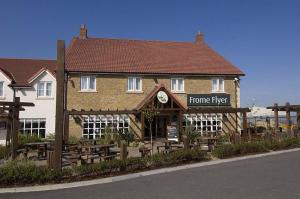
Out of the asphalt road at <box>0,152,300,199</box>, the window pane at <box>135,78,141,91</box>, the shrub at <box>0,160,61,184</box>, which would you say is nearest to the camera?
the asphalt road at <box>0,152,300,199</box>

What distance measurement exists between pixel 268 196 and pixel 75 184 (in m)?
5.85

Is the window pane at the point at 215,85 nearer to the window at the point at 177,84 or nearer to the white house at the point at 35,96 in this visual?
the window at the point at 177,84

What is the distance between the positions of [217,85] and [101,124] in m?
10.7

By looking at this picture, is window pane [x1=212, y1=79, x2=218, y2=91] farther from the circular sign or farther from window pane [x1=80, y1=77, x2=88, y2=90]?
window pane [x1=80, y1=77, x2=88, y2=90]

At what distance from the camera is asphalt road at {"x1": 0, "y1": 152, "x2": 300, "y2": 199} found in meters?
9.59

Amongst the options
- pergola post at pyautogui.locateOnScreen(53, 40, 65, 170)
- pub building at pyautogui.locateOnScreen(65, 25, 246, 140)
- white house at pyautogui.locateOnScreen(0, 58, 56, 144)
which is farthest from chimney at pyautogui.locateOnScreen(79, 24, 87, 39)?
pergola post at pyautogui.locateOnScreen(53, 40, 65, 170)

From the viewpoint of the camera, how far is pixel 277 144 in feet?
68.9

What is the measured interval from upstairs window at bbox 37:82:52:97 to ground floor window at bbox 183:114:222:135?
450 inches

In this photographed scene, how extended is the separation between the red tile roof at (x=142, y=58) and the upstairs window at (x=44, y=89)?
8.96 ft

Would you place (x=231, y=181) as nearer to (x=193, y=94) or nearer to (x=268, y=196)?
(x=268, y=196)

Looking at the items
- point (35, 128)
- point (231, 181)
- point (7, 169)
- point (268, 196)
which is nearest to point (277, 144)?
point (231, 181)

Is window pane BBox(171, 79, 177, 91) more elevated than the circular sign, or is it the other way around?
window pane BBox(171, 79, 177, 91)

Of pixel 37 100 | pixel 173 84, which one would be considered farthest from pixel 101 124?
pixel 173 84

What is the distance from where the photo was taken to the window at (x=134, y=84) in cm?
2972
